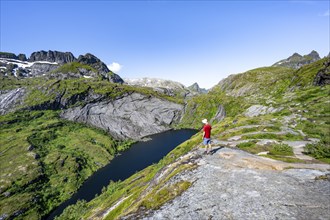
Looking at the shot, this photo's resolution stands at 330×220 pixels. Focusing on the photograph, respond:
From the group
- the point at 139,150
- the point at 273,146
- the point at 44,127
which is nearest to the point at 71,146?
the point at 44,127

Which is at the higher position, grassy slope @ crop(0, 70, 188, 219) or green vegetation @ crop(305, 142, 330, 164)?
green vegetation @ crop(305, 142, 330, 164)

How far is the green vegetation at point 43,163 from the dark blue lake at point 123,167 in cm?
467

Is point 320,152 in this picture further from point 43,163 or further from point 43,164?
point 43,163

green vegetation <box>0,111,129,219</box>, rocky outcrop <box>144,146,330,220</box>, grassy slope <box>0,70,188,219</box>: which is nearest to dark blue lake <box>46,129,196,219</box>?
green vegetation <box>0,111,129,219</box>

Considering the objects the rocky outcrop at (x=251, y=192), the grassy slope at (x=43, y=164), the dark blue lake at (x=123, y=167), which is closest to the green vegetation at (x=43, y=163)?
the grassy slope at (x=43, y=164)

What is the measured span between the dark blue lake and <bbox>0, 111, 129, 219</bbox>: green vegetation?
184 inches

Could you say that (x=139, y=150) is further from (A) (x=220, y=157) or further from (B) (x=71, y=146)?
(A) (x=220, y=157)

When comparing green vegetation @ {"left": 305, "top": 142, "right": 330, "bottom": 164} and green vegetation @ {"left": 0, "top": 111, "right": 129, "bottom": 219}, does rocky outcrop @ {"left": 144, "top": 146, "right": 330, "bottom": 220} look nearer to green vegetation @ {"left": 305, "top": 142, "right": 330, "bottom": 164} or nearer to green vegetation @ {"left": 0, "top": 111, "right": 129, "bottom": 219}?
green vegetation @ {"left": 305, "top": 142, "right": 330, "bottom": 164}

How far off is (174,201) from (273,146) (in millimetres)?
21009

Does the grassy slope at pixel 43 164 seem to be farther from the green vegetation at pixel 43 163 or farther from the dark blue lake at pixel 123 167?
the dark blue lake at pixel 123 167

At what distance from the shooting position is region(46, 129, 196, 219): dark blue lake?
121m

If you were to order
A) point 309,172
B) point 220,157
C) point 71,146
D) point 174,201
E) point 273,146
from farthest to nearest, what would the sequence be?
point 71,146
point 273,146
point 220,157
point 309,172
point 174,201

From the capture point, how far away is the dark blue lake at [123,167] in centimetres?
12089

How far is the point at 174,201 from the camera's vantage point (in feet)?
68.2
